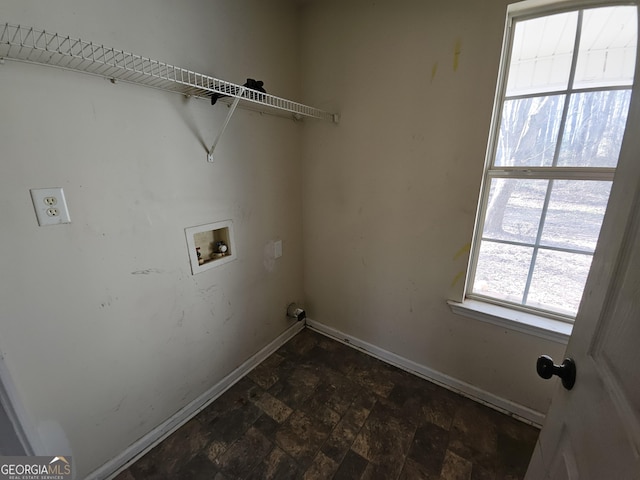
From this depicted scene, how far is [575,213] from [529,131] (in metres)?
0.45

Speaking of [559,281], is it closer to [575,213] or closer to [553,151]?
[575,213]

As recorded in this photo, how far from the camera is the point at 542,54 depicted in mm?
1229

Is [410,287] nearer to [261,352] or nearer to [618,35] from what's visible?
[261,352]

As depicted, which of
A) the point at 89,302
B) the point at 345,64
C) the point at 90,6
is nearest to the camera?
the point at 90,6

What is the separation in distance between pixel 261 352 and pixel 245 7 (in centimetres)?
215

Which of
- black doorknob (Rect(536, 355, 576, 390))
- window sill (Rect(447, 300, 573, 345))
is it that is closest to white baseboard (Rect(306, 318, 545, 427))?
window sill (Rect(447, 300, 573, 345))

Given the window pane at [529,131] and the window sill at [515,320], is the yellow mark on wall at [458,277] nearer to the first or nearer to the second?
the window sill at [515,320]

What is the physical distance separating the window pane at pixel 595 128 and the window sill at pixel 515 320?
2.57 feet

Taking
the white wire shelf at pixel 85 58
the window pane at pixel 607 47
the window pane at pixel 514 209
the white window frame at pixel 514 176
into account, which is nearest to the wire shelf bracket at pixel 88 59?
the white wire shelf at pixel 85 58

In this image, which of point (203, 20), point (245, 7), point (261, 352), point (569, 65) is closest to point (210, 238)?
point (261, 352)

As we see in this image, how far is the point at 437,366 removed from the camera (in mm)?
1742

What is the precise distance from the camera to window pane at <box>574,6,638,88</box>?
106 centimetres

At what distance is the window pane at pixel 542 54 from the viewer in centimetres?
117

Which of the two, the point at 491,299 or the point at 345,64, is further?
the point at 345,64
